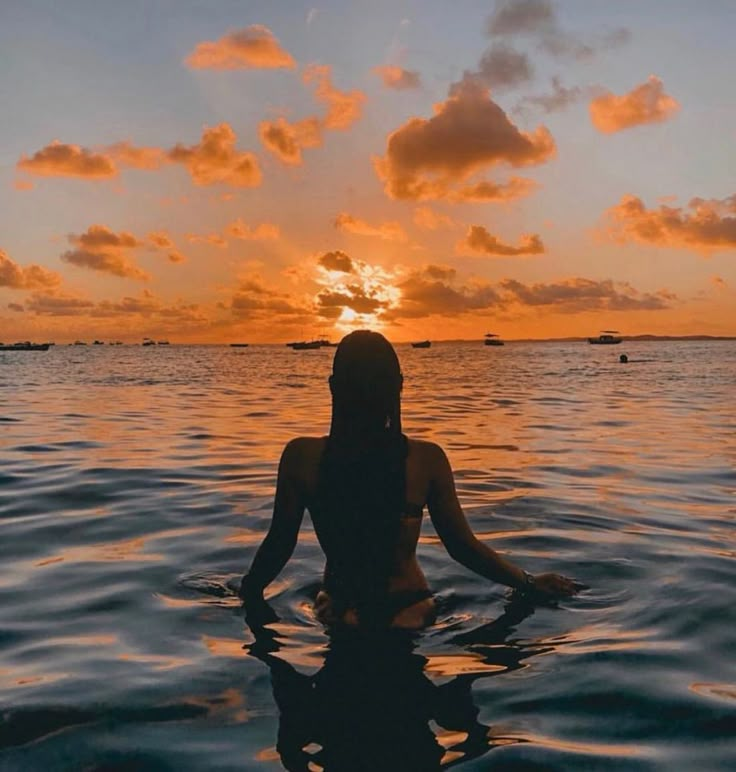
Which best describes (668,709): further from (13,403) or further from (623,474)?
(13,403)

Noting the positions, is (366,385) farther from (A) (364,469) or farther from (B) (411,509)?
(B) (411,509)

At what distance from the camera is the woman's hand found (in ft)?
17.4

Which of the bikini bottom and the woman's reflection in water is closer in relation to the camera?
the woman's reflection in water

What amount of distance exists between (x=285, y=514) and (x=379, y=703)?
1271mm

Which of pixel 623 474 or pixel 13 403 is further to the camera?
pixel 13 403

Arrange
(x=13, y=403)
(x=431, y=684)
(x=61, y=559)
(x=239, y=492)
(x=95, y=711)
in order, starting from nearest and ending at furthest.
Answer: (x=95, y=711)
(x=431, y=684)
(x=61, y=559)
(x=239, y=492)
(x=13, y=403)

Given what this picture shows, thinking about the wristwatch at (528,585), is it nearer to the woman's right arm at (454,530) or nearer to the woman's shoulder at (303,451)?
the woman's right arm at (454,530)

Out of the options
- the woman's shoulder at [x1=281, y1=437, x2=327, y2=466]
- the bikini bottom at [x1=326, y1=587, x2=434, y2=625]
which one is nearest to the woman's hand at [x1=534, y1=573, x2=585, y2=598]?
the bikini bottom at [x1=326, y1=587, x2=434, y2=625]

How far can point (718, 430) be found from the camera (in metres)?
17.6

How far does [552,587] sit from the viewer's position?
5.34m

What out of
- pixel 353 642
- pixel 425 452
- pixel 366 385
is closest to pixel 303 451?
pixel 366 385

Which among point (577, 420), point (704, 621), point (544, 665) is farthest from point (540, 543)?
point (577, 420)

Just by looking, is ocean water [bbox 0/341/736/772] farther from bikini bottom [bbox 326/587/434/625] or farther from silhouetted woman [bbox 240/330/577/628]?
silhouetted woman [bbox 240/330/577/628]

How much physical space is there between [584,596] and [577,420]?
15232 mm
